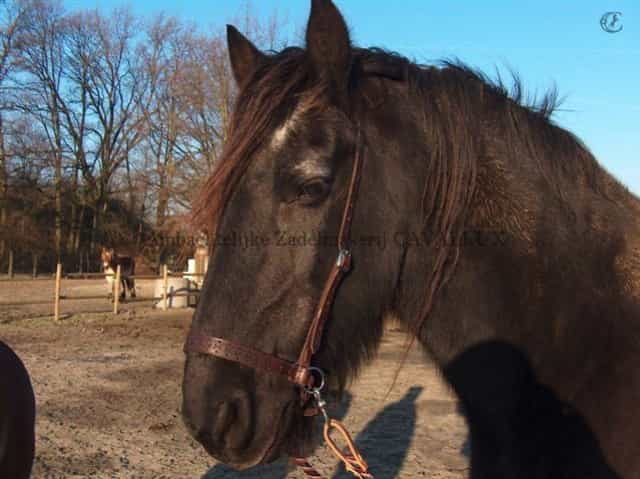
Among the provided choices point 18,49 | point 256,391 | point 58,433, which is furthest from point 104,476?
point 18,49

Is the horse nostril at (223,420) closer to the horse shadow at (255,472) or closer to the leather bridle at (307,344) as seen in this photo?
the leather bridle at (307,344)

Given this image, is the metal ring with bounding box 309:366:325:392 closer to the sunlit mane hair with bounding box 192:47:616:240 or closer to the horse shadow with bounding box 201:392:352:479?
the sunlit mane hair with bounding box 192:47:616:240

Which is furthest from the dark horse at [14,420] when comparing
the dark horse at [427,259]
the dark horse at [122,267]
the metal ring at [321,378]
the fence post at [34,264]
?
the fence post at [34,264]

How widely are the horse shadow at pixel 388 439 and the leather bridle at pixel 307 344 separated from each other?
3.86 metres

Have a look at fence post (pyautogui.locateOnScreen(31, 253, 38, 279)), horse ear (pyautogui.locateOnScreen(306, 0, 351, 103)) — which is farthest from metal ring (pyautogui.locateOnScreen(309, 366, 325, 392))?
fence post (pyautogui.locateOnScreen(31, 253, 38, 279))

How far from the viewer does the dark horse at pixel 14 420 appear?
314 centimetres

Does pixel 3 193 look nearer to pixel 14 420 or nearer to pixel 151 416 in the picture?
pixel 151 416

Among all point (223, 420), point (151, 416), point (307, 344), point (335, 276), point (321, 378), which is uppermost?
point (335, 276)

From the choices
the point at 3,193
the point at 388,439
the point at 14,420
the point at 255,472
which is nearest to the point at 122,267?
the point at 3,193

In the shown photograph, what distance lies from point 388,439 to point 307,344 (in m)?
5.00

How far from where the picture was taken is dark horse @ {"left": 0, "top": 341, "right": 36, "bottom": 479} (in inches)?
124

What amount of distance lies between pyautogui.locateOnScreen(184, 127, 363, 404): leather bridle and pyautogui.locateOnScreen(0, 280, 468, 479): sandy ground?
1.95ft

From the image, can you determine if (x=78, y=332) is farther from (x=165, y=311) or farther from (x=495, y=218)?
(x=495, y=218)

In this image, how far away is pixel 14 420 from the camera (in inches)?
127
